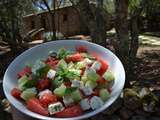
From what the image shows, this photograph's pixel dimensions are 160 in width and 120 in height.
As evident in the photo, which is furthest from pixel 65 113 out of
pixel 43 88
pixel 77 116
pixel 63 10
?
pixel 63 10

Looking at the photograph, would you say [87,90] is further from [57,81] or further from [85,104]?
[57,81]

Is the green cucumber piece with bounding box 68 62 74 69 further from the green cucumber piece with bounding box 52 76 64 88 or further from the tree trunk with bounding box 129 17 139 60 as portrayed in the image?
the tree trunk with bounding box 129 17 139 60

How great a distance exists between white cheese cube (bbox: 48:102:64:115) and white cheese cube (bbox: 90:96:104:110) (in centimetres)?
22

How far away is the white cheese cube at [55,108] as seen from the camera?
110 inches

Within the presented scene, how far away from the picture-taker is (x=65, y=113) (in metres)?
2.82

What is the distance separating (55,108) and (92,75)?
15.2 inches

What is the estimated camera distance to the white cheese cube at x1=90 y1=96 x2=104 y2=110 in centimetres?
282

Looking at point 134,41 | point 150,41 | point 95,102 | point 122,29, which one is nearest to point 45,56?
point 95,102

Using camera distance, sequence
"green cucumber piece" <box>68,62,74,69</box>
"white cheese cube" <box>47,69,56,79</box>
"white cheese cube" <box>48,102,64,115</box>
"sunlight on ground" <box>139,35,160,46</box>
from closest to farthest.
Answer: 1. "white cheese cube" <box>48,102,64,115</box>
2. "white cheese cube" <box>47,69,56,79</box>
3. "green cucumber piece" <box>68,62,74,69</box>
4. "sunlight on ground" <box>139,35,160,46</box>

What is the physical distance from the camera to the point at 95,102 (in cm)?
284

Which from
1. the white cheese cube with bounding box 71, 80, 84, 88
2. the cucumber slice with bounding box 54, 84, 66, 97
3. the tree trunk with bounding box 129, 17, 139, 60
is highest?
the white cheese cube with bounding box 71, 80, 84, 88

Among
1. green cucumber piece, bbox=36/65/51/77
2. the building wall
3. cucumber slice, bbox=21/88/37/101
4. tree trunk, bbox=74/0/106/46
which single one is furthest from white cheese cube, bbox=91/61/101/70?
the building wall

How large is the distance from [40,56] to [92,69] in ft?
2.12

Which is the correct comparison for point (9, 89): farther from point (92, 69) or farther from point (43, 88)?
point (92, 69)
